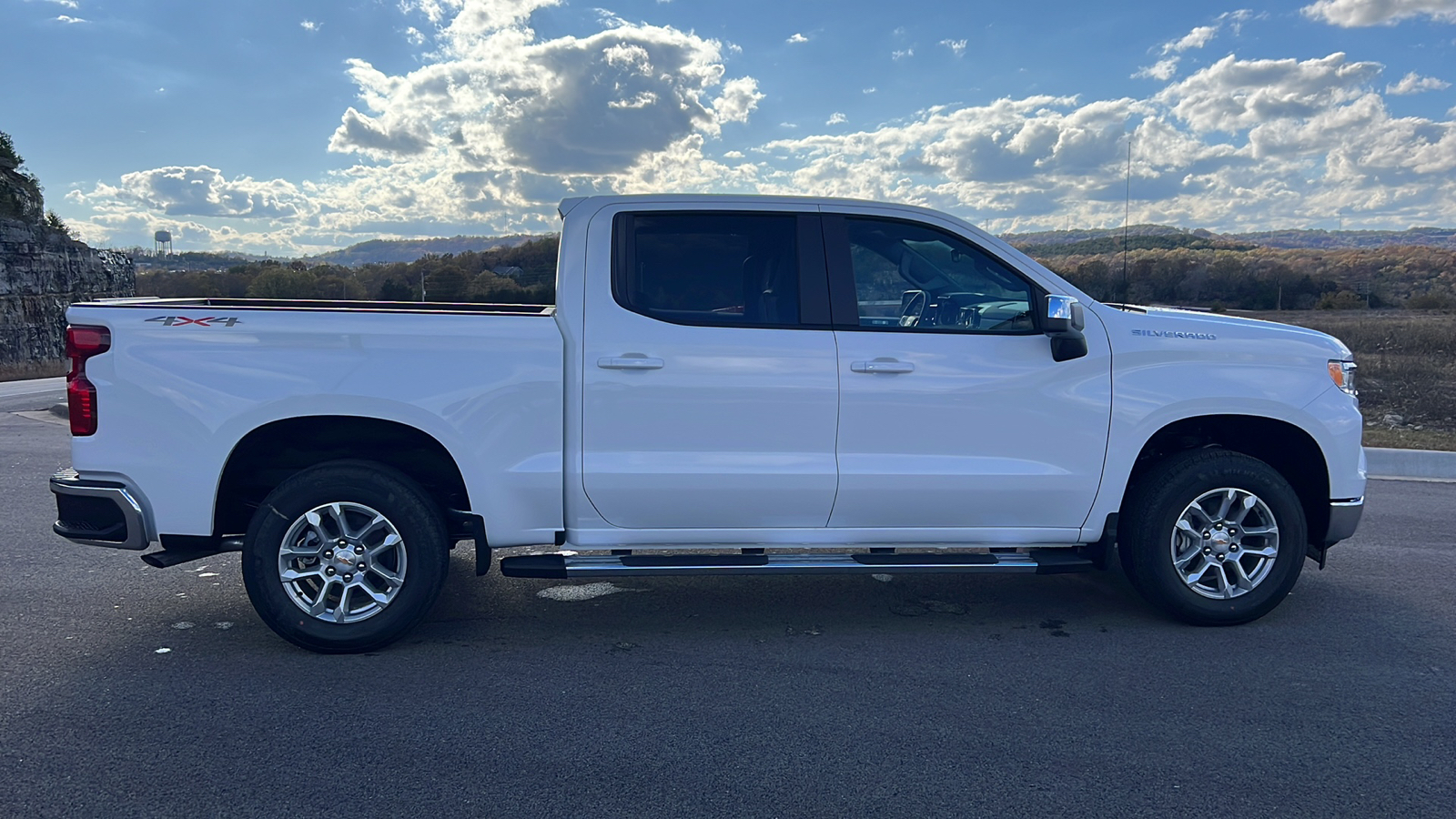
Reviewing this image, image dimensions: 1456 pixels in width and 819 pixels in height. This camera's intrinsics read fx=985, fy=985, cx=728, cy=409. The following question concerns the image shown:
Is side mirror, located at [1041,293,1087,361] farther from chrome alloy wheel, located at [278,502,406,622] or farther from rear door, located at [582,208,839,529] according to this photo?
chrome alloy wheel, located at [278,502,406,622]

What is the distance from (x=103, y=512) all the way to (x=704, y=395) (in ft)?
8.84

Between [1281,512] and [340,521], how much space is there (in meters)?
4.46

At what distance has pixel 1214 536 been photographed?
15.9 feet

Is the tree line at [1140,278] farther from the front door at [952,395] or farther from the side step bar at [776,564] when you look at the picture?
the side step bar at [776,564]

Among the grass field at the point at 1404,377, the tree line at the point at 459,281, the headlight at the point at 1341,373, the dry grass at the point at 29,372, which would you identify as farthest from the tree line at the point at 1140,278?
the dry grass at the point at 29,372

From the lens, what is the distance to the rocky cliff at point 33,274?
61.2m

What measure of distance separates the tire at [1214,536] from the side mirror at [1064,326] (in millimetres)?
806

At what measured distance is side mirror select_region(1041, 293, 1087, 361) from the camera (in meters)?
4.49

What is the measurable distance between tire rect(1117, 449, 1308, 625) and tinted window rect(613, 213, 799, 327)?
2.02 meters

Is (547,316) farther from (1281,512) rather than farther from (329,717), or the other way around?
(1281,512)

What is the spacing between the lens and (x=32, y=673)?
4160 millimetres

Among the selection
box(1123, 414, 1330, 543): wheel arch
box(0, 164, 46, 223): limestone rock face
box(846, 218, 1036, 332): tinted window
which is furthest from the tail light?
box(0, 164, 46, 223): limestone rock face

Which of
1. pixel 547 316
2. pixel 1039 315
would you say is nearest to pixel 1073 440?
pixel 1039 315

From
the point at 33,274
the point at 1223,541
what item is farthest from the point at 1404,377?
the point at 33,274
